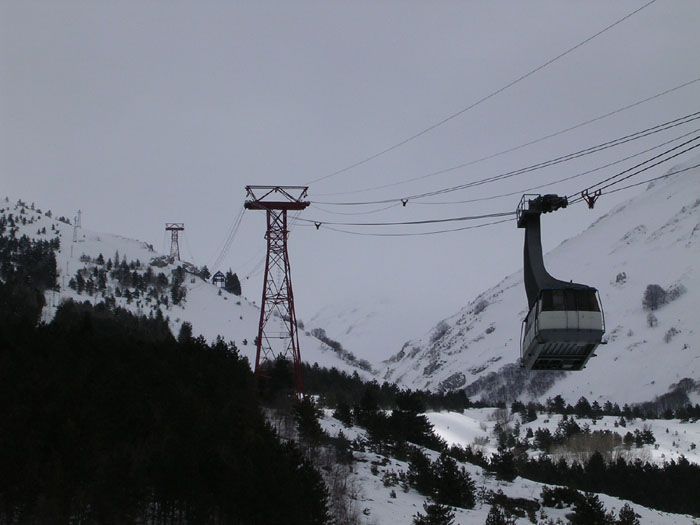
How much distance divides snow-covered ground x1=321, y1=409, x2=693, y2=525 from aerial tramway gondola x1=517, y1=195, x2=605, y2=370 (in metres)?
19.5

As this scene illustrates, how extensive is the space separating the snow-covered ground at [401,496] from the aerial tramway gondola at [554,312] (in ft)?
63.9

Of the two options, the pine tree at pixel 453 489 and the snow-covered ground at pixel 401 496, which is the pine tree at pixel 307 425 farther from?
the pine tree at pixel 453 489

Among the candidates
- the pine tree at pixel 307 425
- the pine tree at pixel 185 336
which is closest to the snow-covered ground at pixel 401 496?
the pine tree at pixel 307 425

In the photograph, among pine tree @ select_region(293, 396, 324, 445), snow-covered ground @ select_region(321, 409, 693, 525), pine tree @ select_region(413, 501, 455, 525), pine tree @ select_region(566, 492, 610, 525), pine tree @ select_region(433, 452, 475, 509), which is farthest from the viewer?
pine tree @ select_region(433, 452, 475, 509)

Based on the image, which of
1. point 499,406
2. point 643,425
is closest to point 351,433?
point 643,425

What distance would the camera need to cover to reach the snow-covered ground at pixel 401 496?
142ft

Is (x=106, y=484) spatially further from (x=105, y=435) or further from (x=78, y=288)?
(x=78, y=288)

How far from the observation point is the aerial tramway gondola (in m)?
23.9

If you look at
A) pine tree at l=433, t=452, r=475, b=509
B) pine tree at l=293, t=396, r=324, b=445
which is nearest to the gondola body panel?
pine tree at l=293, t=396, r=324, b=445

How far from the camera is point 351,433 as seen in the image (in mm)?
60125

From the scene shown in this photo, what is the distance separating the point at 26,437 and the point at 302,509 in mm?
11001

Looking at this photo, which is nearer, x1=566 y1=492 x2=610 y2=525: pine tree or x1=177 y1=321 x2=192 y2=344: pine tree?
x1=566 y1=492 x2=610 y2=525: pine tree

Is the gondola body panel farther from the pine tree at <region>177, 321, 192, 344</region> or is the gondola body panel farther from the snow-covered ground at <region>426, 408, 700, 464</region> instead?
the snow-covered ground at <region>426, 408, 700, 464</region>

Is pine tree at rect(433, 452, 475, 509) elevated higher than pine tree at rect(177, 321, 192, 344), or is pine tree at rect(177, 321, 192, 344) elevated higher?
pine tree at rect(177, 321, 192, 344)
